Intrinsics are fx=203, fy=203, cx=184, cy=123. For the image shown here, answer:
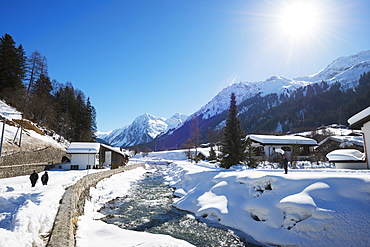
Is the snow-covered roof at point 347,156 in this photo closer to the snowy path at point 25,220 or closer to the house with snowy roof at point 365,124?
the house with snowy roof at point 365,124

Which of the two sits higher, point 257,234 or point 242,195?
Answer: point 242,195

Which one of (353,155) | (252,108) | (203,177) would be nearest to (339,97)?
(252,108)

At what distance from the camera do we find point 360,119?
41.5 ft

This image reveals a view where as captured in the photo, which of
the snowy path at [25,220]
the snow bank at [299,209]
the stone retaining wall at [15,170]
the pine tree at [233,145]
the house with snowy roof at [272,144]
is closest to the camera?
the snowy path at [25,220]

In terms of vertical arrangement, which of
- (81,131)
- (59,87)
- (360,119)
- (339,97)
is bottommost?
(360,119)

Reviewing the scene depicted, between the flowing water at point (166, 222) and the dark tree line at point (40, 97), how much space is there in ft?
102

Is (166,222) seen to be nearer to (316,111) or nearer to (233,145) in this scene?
(233,145)

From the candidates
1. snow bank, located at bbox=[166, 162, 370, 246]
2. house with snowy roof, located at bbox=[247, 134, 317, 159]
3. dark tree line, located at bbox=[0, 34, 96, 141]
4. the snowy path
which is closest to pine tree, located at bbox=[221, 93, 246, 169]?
snow bank, located at bbox=[166, 162, 370, 246]

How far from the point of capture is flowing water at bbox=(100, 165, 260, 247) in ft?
24.3

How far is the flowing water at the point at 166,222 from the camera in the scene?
292 inches

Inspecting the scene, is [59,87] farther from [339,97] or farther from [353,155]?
[339,97]

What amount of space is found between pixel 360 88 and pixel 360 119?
149 metres

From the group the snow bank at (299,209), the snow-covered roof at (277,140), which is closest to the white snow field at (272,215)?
the snow bank at (299,209)

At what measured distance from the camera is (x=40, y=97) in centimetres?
3981
